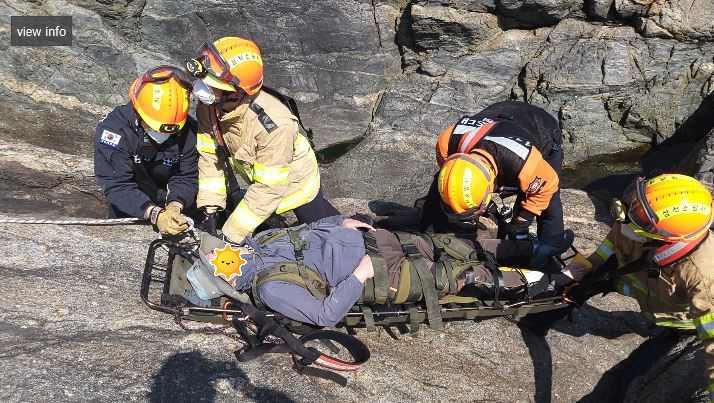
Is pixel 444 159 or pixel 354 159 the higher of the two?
pixel 444 159

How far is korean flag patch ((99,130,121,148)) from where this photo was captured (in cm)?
411

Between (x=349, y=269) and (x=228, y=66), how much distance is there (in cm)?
151

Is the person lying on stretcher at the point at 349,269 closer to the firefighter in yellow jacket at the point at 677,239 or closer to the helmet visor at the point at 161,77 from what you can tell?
the firefighter in yellow jacket at the point at 677,239

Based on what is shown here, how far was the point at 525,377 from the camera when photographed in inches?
159

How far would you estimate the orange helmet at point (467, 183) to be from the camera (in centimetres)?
384

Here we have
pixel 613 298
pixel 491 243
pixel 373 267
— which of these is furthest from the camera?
pixel 613 298

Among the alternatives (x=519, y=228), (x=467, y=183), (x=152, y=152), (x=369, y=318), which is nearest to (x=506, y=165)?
(x=467, y=183)

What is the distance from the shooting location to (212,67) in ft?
11.3

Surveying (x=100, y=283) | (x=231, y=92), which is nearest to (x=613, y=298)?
(x=231, y=92)

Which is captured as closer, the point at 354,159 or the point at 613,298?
the point at 613,298

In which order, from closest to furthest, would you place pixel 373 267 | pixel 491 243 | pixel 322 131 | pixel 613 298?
pixel 373 267, pixel 491 243, pixel 613 298, pixel 322 131

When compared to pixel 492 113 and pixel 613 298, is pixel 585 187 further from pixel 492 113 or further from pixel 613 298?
pixel 492 113

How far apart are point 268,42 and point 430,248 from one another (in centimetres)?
591

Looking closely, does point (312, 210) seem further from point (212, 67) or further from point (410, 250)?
point (212, 67)
